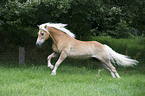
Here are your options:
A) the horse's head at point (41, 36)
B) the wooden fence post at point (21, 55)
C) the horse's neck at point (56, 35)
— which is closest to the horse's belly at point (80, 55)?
the horse's neck at point (56, 35)

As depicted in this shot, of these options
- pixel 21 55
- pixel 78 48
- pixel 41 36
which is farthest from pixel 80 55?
pixel 21 55

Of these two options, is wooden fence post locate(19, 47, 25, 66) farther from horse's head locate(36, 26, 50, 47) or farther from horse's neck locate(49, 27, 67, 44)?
horse's head locate(36, 26, 50, 47)

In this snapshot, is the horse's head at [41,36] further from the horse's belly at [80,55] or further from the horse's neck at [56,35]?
the horse's belly at [80,55]

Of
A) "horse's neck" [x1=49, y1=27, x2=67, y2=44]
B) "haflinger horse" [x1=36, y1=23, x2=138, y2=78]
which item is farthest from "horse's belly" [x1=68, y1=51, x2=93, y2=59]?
"horse's neck" [x1=49, y1=27, x2=67, y2=44]

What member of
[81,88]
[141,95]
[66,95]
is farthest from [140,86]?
[66,95]

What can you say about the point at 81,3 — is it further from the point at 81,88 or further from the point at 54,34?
the point at 81,88

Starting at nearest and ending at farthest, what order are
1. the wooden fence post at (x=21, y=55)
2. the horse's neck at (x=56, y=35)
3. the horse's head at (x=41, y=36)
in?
the horse's head at (x=41, y=36)
the horse's neck at (x=56, y=35)
the wooden fence post at (x=21, y=55)

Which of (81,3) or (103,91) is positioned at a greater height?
(81,3)

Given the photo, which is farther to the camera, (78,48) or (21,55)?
(21,55)

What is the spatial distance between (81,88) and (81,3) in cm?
667

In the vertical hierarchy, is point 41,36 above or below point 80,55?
above

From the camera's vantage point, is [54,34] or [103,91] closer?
[103,91]

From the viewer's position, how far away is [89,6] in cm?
1202

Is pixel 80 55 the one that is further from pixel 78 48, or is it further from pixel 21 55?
pixel 21 55
